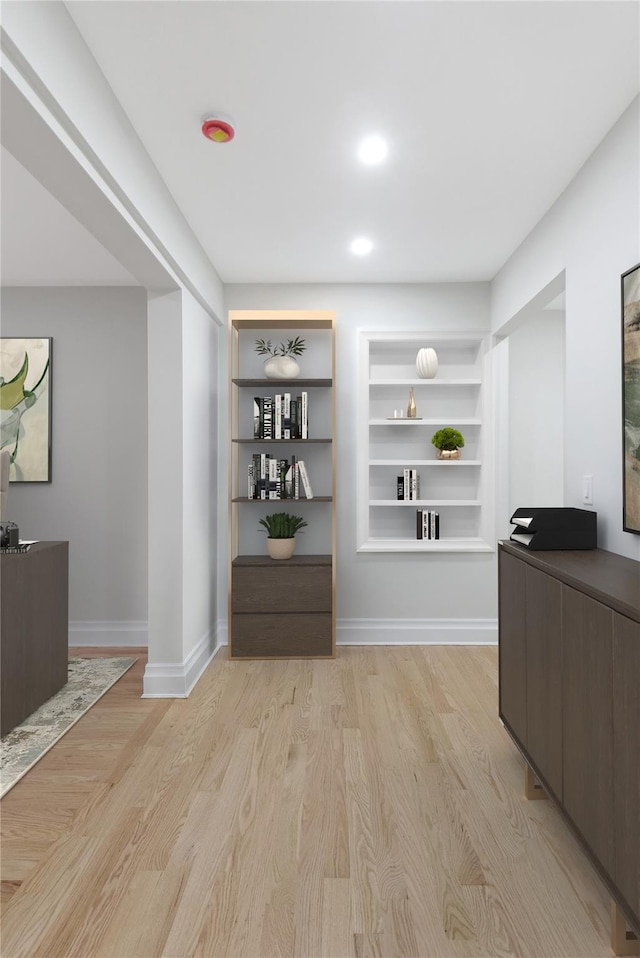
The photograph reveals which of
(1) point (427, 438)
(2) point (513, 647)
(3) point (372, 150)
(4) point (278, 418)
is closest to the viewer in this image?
(2) point (513, 647)

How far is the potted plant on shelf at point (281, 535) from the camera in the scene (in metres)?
4.13

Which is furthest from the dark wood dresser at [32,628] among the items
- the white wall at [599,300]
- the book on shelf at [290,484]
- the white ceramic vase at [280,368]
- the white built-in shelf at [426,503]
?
the white wall at [599,300]

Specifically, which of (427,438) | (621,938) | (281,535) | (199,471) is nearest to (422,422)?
(427,438)

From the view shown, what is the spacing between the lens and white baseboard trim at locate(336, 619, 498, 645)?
4344 millimetres

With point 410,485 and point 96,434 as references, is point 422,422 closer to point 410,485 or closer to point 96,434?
point 410,485

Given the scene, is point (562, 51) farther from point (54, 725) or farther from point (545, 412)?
point (54, 725)

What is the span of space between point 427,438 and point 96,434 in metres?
2.51

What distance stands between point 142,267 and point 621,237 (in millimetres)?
2175

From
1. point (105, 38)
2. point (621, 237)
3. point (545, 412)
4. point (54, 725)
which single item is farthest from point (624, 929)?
point (545, 412)

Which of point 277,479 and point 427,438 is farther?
point 427,438

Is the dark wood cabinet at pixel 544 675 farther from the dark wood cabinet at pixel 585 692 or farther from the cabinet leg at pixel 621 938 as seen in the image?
the cabinet leg at pixel 621 938

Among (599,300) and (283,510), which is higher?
(599,300)

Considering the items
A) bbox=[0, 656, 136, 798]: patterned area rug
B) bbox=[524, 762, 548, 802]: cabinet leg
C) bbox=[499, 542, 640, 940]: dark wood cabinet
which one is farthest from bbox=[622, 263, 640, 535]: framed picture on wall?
bbox=[0, 656, 136, 798]: patterned area rug

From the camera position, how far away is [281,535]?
164 inches
